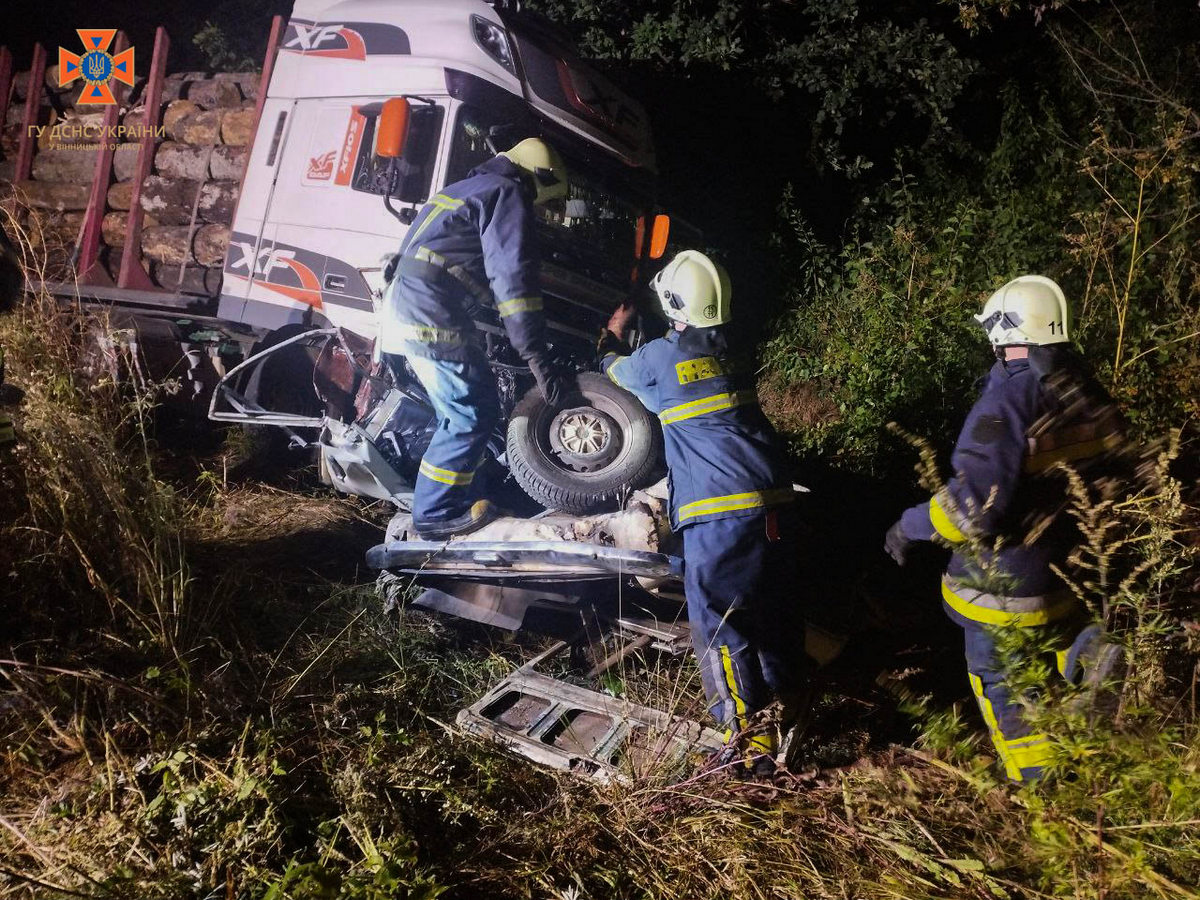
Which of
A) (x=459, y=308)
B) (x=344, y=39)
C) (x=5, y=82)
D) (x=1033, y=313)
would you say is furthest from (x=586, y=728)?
(x=5, y=82)

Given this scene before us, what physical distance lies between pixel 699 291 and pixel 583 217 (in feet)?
5.23

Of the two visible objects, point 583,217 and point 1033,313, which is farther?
point 583,217

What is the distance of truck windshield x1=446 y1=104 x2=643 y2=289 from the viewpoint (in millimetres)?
3508

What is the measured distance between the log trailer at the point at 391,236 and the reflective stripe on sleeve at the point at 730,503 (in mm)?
490

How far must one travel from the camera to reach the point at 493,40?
3650mm

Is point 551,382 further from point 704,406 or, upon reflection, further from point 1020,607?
point 1020,607

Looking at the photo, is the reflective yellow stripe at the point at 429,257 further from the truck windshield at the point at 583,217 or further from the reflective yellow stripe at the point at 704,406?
the reflective yellow stripe at the point at 704,406

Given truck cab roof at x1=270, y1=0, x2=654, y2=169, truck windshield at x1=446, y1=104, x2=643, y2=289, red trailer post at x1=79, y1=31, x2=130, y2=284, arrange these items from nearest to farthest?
truck windshield at x1=446, y1=104, x2=643, y2=289 < truck cab roof at x1=270, y1=0, x2=654, y2=169 < red trailer post at x1=79, y1=31, x2=130, y2=284

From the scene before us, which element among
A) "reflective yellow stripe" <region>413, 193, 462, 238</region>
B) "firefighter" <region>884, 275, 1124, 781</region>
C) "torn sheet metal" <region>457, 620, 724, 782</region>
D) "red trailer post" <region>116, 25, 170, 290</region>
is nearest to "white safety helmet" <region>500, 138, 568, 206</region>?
"reflective yellow stripe" <region>413, 193, 462, 238</region>

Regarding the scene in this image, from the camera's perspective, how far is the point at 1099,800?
1494mm

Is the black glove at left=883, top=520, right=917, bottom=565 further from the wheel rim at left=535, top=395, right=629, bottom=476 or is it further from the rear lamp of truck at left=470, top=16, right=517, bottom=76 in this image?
the rear lamp of truck at left=470, top=16, right=517, bottom=76

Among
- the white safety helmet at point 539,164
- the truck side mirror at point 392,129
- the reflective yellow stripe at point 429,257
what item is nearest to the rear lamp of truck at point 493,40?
the truck side mirror at point 392,129

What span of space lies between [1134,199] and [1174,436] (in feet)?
9.50

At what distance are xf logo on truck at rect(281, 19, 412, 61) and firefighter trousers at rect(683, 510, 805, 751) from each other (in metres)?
2.95
